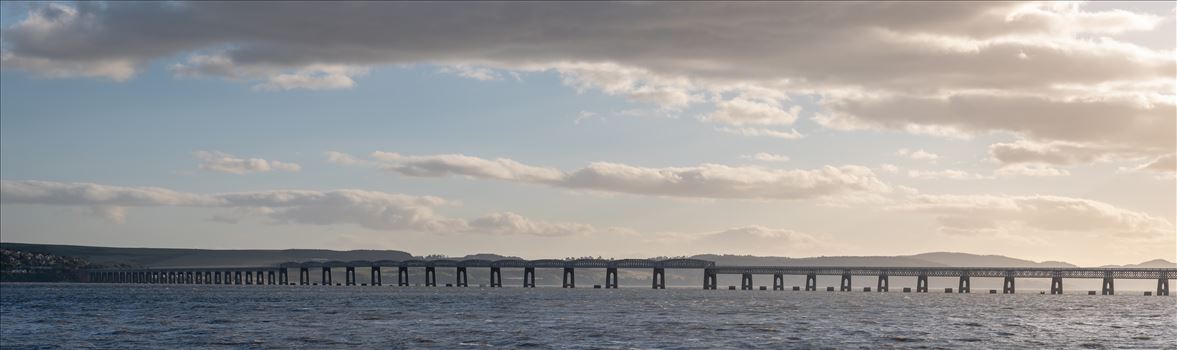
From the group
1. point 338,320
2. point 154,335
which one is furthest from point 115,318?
point 154,335

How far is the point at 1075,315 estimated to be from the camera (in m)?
143

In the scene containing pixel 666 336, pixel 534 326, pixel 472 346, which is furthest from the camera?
pixel 534 326

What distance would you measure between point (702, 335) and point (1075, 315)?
62.4 meters

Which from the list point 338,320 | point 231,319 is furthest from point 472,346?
point 231,319

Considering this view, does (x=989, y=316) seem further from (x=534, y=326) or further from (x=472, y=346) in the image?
(x=472, y=346)

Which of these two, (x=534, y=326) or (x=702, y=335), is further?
(x=534, y=326)

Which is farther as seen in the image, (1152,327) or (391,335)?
(1152,327)

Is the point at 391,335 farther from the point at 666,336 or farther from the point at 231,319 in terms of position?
the point at 231,319

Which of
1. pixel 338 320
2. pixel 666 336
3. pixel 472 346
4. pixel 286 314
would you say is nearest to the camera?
pixel 472 346

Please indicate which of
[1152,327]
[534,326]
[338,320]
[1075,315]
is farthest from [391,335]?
[1075,315]

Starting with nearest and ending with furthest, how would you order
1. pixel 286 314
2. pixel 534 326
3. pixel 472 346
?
pixel 472 346, pixel 534 326, pixel 286 314

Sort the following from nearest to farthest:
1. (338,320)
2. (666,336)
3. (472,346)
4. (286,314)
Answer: (472,346)
(666,336)
(338,320)
(286,314)

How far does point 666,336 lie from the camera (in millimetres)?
94750

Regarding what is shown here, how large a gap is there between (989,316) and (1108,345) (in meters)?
51.1
